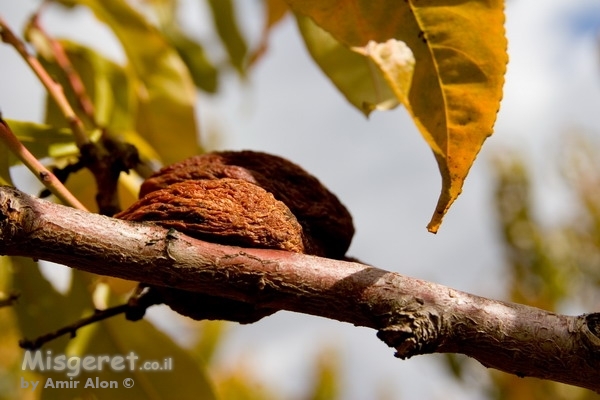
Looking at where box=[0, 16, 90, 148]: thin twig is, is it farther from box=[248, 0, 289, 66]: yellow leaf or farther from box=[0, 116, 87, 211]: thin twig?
box=[248, 0, 289, 66]: yellow leaf

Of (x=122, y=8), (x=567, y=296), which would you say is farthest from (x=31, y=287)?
(x=567, y=296)

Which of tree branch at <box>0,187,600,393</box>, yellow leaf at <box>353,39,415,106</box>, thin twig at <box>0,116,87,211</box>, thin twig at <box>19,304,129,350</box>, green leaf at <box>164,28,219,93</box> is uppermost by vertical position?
yellow leaf at <box>353,39,415,106</box>

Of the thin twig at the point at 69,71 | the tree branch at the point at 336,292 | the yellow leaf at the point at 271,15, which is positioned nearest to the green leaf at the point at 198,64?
the yellow leaf at the point at 271,15

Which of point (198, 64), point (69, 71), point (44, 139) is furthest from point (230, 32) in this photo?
point (44, 139)

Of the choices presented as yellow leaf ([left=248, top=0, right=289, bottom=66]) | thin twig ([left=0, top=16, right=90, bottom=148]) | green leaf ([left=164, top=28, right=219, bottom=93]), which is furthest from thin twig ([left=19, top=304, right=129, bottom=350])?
green leaf ([left=164, top=28, right=219, bottom=93])

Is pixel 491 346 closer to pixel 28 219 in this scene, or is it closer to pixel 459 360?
pixel 28 219

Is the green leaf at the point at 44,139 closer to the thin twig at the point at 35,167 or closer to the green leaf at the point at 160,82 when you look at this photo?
the thin twig at the point at 35,167

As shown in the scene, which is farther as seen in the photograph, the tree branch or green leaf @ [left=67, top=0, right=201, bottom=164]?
green leaf @ [left=67, top=0, right=201, bottom=164]
